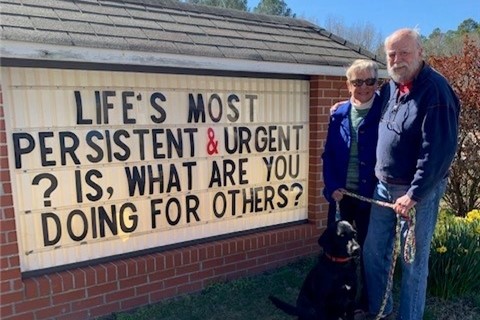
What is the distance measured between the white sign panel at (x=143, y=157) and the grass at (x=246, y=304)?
517 millimetres

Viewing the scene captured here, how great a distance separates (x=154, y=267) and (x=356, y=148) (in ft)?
6.39

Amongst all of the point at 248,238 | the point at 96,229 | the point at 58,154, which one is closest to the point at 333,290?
the point at 248,238

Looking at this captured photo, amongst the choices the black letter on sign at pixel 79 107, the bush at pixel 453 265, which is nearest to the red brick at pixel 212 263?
the black letter on sign at pixel 79 107

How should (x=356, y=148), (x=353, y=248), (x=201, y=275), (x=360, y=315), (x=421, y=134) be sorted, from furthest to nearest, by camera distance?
(x=201, y=275)
(x=360, y=315)
(x=356, y=148)
(x=353, y=248)
(x=421, y=134)

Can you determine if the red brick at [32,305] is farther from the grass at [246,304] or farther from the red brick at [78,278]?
the grass at [246,304]

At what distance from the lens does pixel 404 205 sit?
2.75 m

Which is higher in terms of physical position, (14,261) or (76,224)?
(76,224)

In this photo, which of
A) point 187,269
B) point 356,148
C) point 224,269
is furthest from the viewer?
point 224,269

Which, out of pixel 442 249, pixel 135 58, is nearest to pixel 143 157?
pixel 135 58

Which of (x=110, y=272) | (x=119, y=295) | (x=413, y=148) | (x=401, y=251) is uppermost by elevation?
(x=413, y=148)

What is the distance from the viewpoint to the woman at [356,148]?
3.14 meters

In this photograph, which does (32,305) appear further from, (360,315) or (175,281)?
(360,315)

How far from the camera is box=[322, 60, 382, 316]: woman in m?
3.14

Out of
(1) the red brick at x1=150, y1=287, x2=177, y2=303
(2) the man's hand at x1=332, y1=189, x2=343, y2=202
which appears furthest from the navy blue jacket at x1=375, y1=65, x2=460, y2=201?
(1) the red brick at x1=150, y1=287, x2=177, y2=303
